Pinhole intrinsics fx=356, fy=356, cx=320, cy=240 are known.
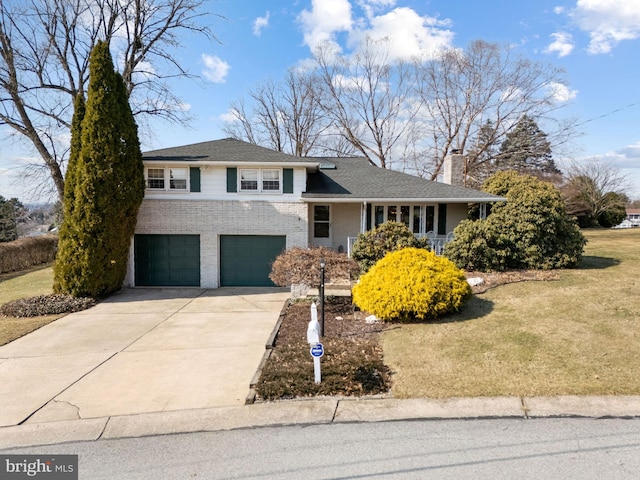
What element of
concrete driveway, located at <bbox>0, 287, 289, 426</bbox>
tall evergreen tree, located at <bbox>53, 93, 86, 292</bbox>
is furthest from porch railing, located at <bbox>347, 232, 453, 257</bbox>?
tall evergreen tree, located at <bbox>53, 93, 86, 292</bbox>

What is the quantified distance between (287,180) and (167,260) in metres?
5.22

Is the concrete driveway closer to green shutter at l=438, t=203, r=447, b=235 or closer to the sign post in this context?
the sign post

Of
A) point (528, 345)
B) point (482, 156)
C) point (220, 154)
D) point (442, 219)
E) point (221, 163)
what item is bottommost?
point (528, 345)

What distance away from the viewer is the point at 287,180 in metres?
12.7

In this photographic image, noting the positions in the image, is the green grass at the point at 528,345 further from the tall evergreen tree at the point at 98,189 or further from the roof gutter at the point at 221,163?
the tall evergreen tree at the point at 98,189

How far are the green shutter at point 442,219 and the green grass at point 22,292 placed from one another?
1301cm

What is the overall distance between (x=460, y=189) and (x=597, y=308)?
23.7ft

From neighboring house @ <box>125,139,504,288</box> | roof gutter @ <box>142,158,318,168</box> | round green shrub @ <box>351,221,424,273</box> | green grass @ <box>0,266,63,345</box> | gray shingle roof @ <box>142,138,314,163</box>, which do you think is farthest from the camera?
neighboring house @ <box>125,139,504,288</box>

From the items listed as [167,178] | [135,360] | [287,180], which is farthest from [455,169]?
[135,360]

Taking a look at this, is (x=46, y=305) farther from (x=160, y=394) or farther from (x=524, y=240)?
(x=524, y=240)

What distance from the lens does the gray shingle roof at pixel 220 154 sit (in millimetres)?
12453

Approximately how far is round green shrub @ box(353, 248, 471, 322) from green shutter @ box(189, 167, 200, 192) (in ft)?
24.9

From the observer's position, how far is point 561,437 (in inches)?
146

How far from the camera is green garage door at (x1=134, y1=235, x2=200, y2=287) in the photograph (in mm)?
12789
